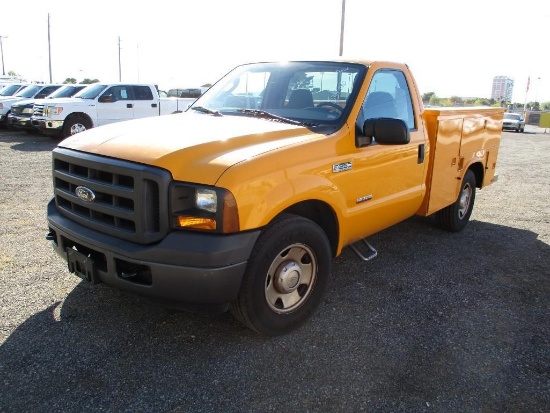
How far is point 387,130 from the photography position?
346 centimetres

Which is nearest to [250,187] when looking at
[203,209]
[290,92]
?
[203,209]

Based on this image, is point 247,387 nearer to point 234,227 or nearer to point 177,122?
point 234,227

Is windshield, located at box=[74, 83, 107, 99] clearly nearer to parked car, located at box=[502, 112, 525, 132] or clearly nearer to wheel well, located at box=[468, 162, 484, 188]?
wheel well, located at box=[468, 162, 484, 188]

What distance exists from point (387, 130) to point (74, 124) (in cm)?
1240

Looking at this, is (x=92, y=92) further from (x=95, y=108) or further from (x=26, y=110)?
(x=26, y=110)

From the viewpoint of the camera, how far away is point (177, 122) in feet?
12.1

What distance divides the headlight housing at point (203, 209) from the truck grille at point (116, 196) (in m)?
0.06

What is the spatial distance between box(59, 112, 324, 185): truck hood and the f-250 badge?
283 millimetres

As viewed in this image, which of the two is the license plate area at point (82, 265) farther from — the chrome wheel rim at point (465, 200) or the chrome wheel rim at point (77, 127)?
the chrome wheel rim at point (77, 127)

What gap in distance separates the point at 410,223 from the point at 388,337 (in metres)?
3.16

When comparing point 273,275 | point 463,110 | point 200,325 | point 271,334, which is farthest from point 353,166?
point 463,110

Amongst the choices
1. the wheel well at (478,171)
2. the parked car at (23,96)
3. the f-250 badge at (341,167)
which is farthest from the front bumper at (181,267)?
the parked car at (23,96)

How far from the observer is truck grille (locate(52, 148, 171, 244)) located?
8.84 ft

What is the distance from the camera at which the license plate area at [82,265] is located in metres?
2.91
